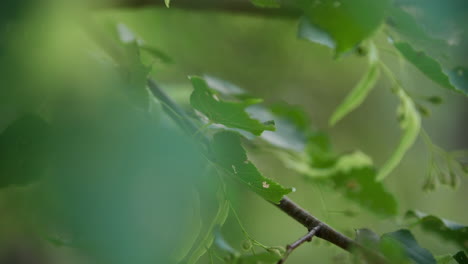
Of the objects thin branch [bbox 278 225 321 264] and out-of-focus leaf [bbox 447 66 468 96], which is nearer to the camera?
thin branch [bbox 278 225 321 264]

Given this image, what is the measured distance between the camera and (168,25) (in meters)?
0.90

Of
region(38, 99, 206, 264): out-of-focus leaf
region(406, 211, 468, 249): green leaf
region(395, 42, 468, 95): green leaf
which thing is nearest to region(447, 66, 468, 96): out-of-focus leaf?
region(395, 42, 468, 95): green leaf

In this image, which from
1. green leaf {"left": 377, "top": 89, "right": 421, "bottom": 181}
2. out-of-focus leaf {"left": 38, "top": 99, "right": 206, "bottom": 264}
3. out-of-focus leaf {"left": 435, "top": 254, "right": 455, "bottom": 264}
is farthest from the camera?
green leaf {"left": 377, "top": 89, "right": 421, "bottom": 181}

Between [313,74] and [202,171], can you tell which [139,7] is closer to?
[202,171]

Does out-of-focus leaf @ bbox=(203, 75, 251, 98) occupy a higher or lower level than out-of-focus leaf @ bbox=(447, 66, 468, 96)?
lower

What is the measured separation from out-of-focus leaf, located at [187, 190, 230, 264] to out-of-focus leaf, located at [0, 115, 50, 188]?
0.39ft

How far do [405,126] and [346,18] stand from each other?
16 centimetres

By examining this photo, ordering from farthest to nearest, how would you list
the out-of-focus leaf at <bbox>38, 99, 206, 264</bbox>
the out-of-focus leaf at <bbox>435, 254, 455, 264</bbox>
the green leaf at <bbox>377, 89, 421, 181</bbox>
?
the green leaf at <bbox>377, 89, 421, 181</bbox> < the out-of-focus leaf at <bbox>435, 254, 455, 264</bbox> < the out-of-focus leaf at <bbox>38, 99, 206, 264</bbox>

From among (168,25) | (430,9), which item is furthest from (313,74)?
(430,9)

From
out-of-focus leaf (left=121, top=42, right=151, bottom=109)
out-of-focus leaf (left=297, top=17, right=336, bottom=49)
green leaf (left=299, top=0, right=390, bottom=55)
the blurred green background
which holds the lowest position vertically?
the blurred green background

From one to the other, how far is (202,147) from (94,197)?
0.31 feet

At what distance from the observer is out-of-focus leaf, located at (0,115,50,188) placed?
344 mm

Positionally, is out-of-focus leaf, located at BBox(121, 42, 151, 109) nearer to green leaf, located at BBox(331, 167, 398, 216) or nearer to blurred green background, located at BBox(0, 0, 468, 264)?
blurred green background, located at BBox(0, 0, 468, 264)

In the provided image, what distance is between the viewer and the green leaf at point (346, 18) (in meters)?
0.37
